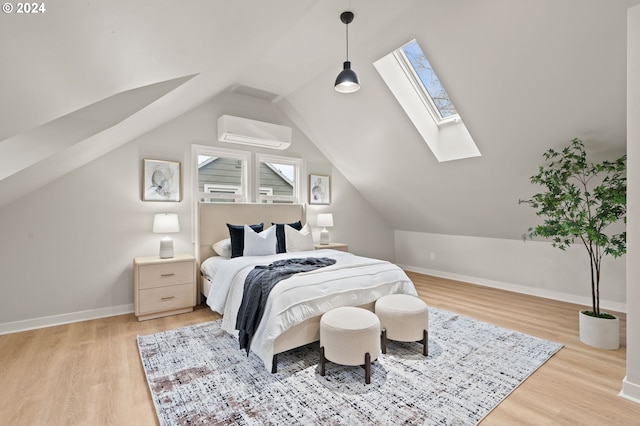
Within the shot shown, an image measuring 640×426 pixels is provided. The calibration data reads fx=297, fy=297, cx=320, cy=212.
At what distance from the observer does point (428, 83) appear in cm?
366

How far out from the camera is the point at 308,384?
2027 mm

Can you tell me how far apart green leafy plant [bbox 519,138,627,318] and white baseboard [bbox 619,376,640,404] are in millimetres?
959

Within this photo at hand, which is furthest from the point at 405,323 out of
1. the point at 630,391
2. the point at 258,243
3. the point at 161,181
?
the point at 161,181

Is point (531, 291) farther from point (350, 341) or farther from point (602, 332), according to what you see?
point (350, 341)

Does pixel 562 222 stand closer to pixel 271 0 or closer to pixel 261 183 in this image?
pixel 271 0

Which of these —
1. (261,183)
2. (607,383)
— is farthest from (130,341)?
(607,383)

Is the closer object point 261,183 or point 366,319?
point 366,319

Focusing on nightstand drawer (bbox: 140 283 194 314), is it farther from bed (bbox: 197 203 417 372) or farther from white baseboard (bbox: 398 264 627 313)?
white baseboard (bbox: 398 264 627 313)

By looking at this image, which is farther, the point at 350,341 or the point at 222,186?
the point at 222,186

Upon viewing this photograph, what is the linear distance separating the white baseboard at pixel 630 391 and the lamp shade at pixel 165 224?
4.08 m

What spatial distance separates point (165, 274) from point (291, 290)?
183 centimetres

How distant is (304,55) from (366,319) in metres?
2.91

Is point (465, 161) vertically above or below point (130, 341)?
above

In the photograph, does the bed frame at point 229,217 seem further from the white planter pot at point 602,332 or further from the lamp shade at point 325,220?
the white planter pot at point 602,332
